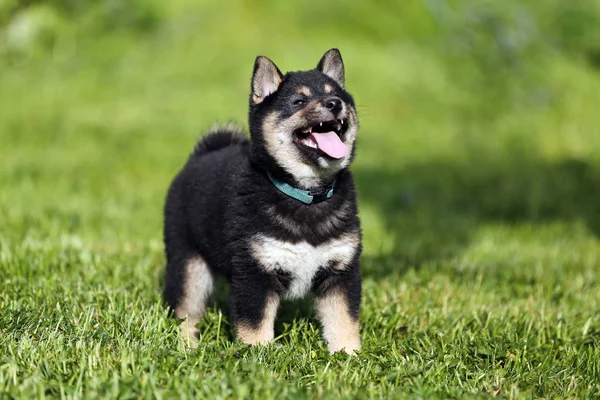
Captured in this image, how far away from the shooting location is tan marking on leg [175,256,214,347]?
4871 mm

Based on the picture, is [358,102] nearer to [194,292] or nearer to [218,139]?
[218,139]

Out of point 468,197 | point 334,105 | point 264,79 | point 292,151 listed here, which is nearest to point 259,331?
point 292,151

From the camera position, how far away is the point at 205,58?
14773 millimetres

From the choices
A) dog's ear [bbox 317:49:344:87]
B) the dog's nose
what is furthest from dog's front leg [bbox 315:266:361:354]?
dog's ear [bbox 317:49:344:87]

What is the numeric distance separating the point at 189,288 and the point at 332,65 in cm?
180

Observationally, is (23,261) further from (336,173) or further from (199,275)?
(336,173)

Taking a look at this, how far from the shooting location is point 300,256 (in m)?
4.16

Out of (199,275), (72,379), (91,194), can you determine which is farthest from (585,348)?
(91,194)

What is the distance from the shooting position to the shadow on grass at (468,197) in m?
8.90

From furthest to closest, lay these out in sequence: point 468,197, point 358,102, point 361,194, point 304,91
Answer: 1. point 358,102
2. point 468,197
3. point 361,194
4. point 304,91

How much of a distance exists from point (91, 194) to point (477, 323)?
6.31 meters

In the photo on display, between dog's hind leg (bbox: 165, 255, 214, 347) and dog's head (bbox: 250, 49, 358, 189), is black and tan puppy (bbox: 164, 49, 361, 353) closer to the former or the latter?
A: dog's head (bbox: 250, 49, 358, 189)

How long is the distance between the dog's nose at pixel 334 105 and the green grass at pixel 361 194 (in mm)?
1382

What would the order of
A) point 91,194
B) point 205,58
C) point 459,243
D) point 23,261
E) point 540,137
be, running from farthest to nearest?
1. point 205,58
2. point 540,137
3. point 91,194
4. point 459,243
5. point 23,261
